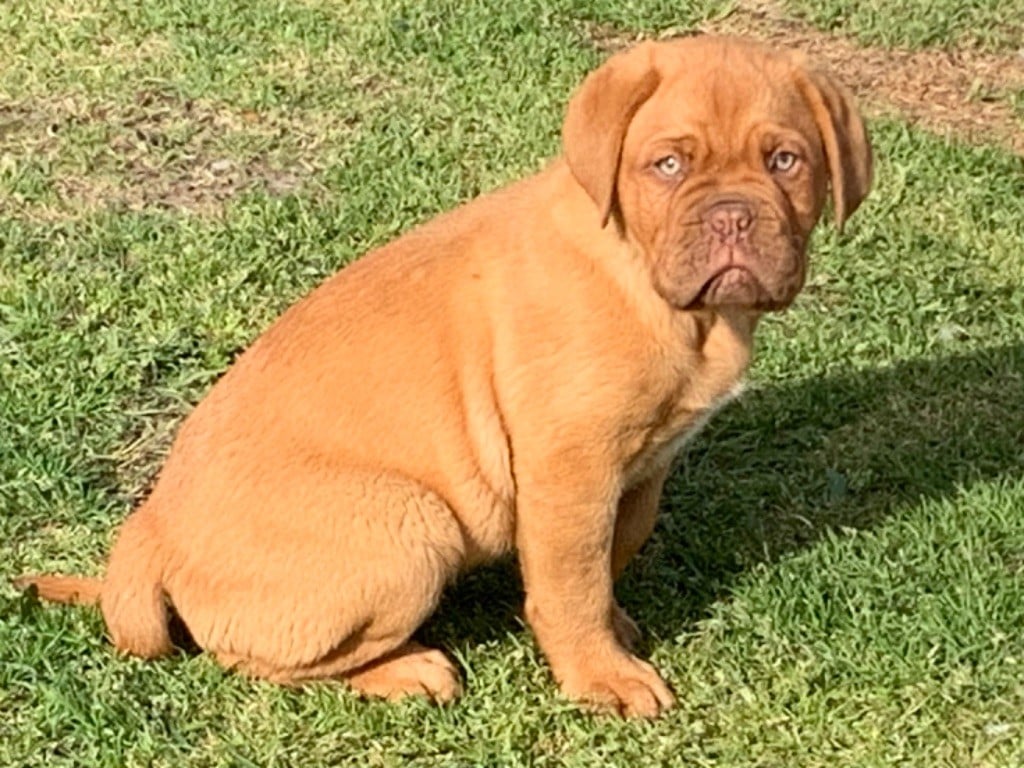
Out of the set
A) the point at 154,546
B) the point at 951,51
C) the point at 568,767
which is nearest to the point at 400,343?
the point at 154,546

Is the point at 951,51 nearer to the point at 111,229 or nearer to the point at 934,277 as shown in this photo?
the point at 934,277

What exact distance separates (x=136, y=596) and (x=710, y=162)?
1.75m

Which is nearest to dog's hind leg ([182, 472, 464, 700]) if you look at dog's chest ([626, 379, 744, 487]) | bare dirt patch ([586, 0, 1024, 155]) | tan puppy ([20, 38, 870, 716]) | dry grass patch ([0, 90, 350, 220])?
tan puppy ([20, 38, 870, 716])

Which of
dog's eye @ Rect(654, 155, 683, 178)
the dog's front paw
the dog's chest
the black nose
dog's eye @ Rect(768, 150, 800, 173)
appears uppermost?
dog's eye @ Rect(654, 155, 683, 178)

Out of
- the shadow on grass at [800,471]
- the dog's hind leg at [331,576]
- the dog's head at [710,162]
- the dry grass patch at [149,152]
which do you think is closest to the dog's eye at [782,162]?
the dog's head at [710,162]

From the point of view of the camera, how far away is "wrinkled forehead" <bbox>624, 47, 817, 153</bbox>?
13.4 feet

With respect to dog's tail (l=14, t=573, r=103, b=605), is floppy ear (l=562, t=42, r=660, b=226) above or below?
above

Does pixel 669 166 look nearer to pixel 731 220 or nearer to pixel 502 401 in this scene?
pixel 731 220

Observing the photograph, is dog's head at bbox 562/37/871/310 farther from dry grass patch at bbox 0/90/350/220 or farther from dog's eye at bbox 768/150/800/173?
dry grass patch at bbox 0/90/350/220

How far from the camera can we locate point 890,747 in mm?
4461

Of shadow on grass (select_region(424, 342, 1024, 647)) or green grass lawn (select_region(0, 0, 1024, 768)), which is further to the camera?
shadow on grass (select_region(424, 342, 1024, 647))

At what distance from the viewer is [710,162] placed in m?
4.09

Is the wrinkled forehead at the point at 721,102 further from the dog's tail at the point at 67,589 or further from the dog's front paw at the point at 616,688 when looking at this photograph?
the dog's tail at the point at 67,589

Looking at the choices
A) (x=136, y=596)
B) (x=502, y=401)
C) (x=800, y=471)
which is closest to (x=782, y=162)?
(x=502, y=401)
